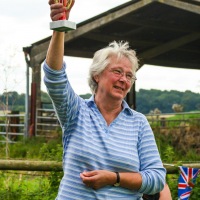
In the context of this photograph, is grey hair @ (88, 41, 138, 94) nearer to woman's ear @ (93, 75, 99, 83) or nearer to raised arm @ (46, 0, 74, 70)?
woman's ear @ (93, 75, 99, 83)

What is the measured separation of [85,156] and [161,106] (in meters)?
31.4

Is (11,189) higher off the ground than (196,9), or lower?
lower

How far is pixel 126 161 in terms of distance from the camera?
9.34 feet

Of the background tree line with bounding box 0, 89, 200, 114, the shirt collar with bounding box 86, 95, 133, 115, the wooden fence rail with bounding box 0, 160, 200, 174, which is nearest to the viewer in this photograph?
the shirt collar with bounding box 86, 95, 133, 115

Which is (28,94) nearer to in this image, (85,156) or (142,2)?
(142,2)

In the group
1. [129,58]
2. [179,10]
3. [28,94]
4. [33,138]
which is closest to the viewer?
[129,58]

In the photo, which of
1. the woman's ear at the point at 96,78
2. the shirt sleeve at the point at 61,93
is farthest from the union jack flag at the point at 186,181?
the shirt sleeve at the point at 61,93

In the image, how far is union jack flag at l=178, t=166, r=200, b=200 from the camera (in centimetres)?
479

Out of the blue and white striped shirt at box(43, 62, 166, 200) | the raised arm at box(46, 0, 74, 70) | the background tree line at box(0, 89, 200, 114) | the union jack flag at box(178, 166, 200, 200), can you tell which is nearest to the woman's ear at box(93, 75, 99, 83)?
the blue and white striped shirt at box(43, 62, 166, 200)

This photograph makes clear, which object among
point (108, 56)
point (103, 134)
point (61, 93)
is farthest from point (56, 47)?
point (103, 134)

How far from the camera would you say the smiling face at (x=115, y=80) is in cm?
292

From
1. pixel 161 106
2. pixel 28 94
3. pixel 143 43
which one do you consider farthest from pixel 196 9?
pixel 161 106

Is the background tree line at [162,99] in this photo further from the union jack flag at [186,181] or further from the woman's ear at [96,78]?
the woman's ear at [96,78]

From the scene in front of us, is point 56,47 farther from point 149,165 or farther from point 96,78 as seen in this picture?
point 149,165
